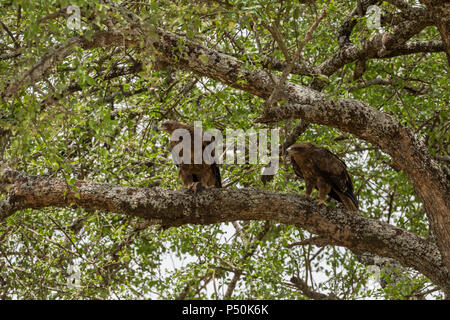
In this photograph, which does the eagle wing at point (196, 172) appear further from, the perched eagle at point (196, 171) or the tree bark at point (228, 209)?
the tree bark at point (228, 209)

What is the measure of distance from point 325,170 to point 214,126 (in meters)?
1.47

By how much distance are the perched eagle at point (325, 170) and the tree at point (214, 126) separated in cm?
31

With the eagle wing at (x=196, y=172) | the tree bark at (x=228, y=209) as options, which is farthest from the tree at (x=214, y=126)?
the eagle wing at (x=196, y=172)

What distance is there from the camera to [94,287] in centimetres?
612

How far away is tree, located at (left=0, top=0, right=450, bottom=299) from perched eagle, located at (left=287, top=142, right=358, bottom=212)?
1.02 ft

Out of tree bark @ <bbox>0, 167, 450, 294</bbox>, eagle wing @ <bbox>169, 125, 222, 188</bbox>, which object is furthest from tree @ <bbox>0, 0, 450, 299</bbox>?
eagle wing @ <bbox>169, 125, 222, 188</bbox>

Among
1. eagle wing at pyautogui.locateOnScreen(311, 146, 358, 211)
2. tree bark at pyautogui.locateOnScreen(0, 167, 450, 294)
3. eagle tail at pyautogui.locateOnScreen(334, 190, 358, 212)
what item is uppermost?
eagle wing at pyautogui.locateOnScreen(311, 146, 358, 211)

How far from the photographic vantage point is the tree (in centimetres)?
391

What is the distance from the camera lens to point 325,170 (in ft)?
18.2

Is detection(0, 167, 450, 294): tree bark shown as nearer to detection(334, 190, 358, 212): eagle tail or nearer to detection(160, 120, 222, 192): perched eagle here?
detection(334, 190, 358, 212): eagle tail

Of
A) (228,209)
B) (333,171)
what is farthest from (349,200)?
(228,209)
